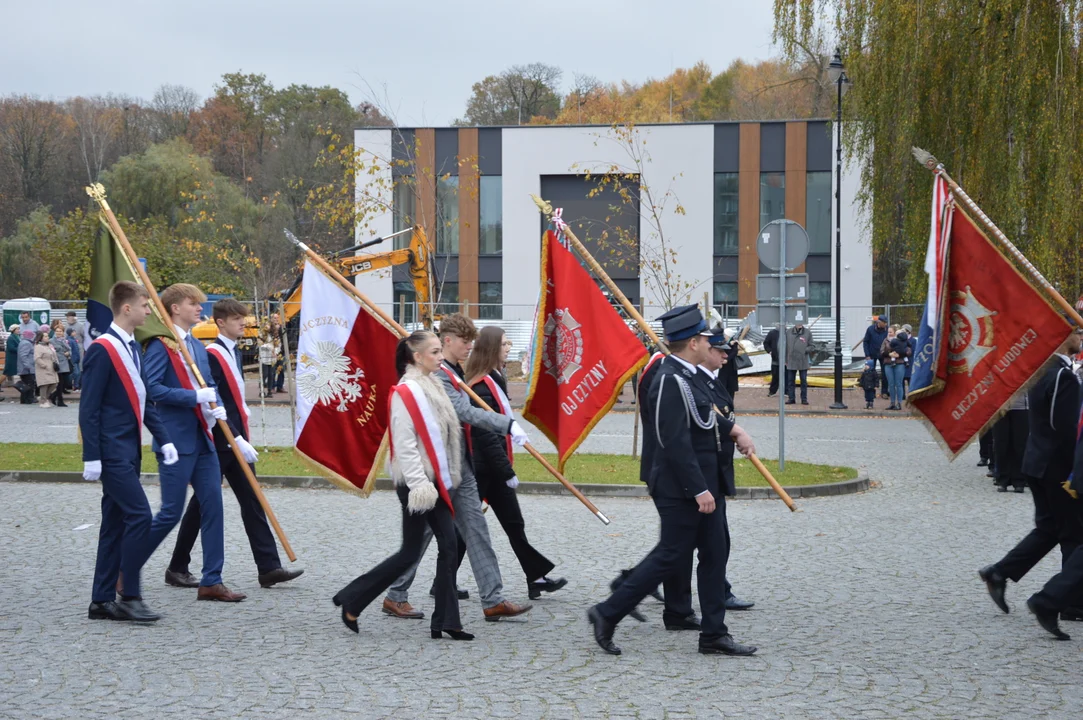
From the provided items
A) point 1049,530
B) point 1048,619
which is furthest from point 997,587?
point 1048,619

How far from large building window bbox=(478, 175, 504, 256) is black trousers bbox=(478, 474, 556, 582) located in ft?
122

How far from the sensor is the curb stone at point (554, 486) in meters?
12.7

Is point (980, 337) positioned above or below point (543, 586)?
above

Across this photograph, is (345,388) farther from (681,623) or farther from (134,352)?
(681,623)

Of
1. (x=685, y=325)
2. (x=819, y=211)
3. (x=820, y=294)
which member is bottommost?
(x=685, y=325)

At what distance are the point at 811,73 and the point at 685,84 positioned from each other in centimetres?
2554

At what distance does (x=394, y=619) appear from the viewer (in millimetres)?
7492

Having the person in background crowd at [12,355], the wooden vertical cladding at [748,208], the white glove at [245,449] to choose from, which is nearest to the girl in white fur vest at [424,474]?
the white glove at [245,449]

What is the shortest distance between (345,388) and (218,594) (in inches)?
66.9

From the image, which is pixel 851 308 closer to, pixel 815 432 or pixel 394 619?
pixel 815 432

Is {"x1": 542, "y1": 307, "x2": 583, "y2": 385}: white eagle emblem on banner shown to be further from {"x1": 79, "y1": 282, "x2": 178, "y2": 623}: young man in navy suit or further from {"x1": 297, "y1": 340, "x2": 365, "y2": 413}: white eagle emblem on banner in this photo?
{"x1": 79, "y1": 282, "x2": 178, "y2": 623}: young man in navy suit

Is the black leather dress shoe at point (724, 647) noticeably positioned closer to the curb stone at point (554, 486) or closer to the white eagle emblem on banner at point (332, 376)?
the white eagle emblem on banner at point (332, 376)

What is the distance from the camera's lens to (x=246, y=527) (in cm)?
813

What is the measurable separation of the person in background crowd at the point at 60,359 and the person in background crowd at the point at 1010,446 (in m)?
20.6
